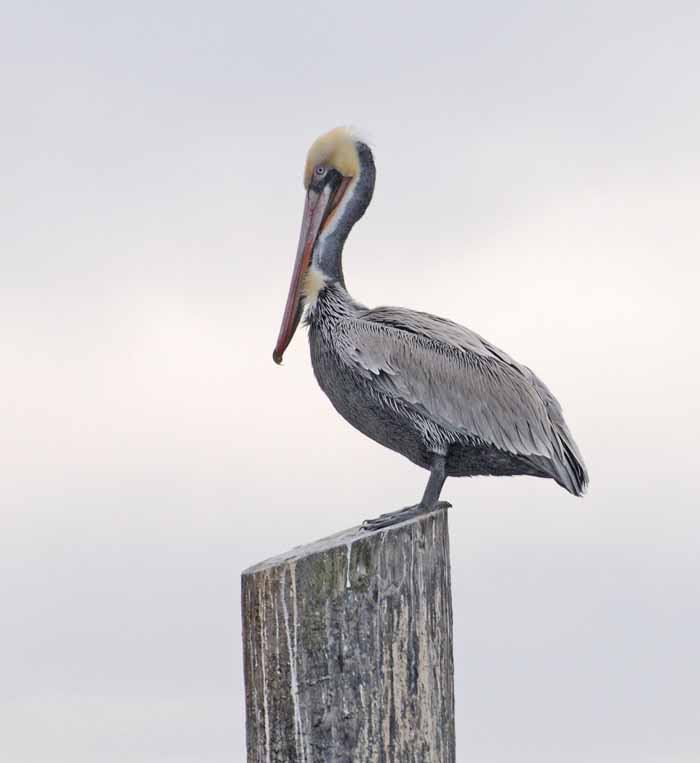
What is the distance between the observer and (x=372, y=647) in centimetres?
612

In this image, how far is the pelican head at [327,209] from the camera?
820 centimetres

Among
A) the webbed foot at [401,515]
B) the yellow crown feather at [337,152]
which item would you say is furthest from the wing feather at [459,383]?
the yellow crown feather at [337,152]

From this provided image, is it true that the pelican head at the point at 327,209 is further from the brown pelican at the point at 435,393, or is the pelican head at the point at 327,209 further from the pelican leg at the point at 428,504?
the pelican leg at the point at 428,504

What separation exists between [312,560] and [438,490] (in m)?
1.33

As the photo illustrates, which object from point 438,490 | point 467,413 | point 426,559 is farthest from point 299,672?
point 467,413

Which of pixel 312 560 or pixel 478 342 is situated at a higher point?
pixel 478 342

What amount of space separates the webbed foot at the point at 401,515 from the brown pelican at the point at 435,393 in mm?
110

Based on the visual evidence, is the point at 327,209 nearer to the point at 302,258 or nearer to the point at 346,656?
the point at 302,258

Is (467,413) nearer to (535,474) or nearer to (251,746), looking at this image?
(535,474)

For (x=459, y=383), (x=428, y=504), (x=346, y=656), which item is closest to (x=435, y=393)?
(x=459, y=383)

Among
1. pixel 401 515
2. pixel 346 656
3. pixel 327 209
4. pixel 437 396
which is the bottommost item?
pixel 346 656

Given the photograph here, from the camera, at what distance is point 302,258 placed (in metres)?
8.29

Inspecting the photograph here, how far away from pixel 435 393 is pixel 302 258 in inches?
45.7

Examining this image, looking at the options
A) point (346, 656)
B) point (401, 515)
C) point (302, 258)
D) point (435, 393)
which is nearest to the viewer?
point (346, 656)
